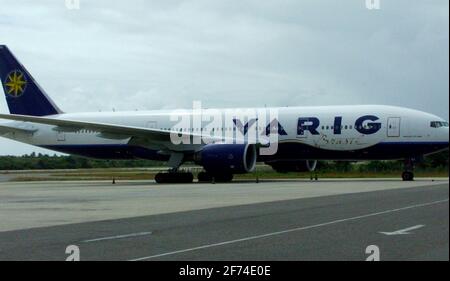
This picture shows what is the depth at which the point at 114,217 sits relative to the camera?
1661 centimetres

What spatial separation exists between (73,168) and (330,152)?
36.7 m

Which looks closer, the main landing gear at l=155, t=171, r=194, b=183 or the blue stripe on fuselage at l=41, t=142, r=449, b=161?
the blue stripe on fuselage at l=41, t=142, r=449, b=161

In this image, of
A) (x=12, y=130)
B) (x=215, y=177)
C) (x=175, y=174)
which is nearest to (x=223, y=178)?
(x=215, y=177)

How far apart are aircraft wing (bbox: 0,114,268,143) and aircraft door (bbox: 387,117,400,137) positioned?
27.5 feet

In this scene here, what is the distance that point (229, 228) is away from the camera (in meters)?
13.7

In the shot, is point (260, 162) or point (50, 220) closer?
point (50, 220)

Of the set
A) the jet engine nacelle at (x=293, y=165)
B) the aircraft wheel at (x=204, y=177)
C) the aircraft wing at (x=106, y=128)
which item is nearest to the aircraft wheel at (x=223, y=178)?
the aircraft wheel at (x=204, y=177)

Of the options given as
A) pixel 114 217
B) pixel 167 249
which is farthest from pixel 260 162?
pixel 167 249

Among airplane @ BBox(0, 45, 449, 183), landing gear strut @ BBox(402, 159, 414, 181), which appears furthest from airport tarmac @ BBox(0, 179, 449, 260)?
landing gear strut @ BBox(402, 159, 414, 181)

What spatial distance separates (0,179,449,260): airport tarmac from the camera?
10.2 m

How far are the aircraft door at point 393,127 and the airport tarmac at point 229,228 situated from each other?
1331cm

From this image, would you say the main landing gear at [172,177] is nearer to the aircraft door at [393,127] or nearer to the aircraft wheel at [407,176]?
the aircraft door at [393,127]

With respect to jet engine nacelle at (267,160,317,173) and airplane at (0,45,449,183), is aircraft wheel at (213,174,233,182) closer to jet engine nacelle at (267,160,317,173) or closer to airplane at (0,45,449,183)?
airplane at (0,45,449,183)

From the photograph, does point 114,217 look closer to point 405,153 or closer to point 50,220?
point 50,220
